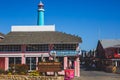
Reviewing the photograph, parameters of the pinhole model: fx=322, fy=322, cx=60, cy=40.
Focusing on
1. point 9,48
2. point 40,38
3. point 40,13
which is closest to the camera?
point 9,48

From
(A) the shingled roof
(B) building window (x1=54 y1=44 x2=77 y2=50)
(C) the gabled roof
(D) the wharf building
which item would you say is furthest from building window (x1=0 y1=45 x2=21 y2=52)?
(C) the gabled roof

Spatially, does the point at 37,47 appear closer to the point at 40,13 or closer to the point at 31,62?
the point at 31,62

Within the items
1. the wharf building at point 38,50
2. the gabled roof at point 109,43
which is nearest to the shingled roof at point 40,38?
the wharf building at point 38,50

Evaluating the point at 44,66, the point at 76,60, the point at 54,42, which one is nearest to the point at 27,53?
the point at 54,42

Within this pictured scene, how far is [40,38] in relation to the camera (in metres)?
47.9

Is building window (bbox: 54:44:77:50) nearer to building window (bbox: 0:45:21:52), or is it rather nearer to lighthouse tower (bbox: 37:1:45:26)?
building window (bbox: 0:45:21:52)

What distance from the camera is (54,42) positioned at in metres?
45.9

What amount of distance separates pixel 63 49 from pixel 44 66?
9.75 meters

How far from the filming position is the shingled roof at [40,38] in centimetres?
4616

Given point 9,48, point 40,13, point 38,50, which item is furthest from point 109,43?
point 9,48

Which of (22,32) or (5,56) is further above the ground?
(22,32)

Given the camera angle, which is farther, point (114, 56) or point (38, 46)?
point (114, 56)

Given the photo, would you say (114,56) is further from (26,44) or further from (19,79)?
(19,79)

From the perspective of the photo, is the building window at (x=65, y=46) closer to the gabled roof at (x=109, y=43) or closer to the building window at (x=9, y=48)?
the building window at (x=9, y=48)
